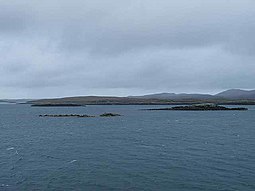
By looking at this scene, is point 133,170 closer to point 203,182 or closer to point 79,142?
point 203,182

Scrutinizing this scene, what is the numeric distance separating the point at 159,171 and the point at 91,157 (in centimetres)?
1266

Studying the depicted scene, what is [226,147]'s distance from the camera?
169ft

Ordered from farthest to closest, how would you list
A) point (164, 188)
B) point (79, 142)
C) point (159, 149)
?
point (79, 142), point (159, 149), point (164, 188)

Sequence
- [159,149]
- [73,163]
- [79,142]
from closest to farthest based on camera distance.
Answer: [73,163]
[159,149]
[79,142]

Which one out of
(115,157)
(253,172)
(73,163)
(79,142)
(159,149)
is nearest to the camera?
(253,172)

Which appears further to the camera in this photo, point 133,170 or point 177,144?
point 177,144

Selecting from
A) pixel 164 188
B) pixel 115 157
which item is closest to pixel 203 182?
pixel 164 188

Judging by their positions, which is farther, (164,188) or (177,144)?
(177,144)

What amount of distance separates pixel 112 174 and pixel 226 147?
948 inches

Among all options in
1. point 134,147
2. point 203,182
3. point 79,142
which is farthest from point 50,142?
point 203,182

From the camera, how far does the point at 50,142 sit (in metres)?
61.7

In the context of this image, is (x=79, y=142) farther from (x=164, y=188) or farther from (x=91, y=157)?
(x=164, y=188)

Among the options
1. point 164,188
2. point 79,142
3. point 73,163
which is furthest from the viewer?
point 79,142

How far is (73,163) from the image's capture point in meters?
41.6
